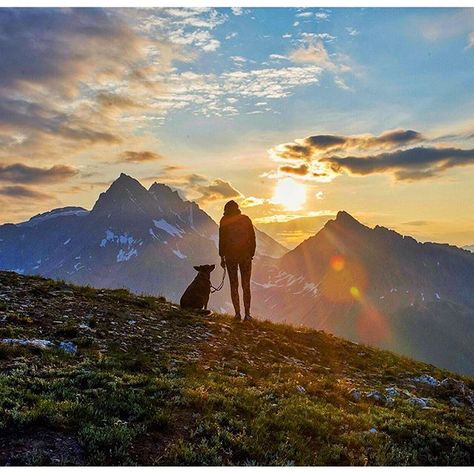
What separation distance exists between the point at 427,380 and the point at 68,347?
13557mm

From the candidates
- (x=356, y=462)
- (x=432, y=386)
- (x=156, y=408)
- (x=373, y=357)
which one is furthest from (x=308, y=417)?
(x=373, y=357)

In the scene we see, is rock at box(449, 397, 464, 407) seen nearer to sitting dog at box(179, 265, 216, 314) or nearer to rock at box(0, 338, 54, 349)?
sitting dog at box(179, 265, 216, 314)

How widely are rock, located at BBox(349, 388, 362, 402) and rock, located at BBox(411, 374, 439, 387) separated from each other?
5.42m

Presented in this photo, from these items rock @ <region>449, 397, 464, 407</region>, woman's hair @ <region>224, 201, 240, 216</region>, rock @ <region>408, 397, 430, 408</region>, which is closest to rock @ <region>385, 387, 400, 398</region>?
rock @ <region>408, 397, 430, 408</region>

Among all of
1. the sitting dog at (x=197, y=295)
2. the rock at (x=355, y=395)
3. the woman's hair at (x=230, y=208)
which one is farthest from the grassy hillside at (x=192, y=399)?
the woman's hair at (x=230, y=208)

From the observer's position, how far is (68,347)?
518 inches

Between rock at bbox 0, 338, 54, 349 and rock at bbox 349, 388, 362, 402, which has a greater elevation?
rock at bbox 0, 338, 54, 349

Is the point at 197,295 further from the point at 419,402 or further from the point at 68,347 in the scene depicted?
the point at 419,402

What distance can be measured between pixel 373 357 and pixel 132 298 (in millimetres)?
11735

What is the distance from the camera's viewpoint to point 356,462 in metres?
8.57

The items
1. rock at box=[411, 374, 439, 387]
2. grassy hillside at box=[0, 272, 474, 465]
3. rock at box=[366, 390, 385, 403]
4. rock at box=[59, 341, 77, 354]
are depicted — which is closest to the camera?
grassy hillside at box=[0, 272, 474, 465]

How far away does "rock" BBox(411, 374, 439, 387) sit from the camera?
17587 mm

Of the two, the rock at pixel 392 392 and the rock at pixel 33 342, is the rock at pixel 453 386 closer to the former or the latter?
the rock at pixel 392 392

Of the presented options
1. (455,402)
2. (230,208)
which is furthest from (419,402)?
(230,208)
